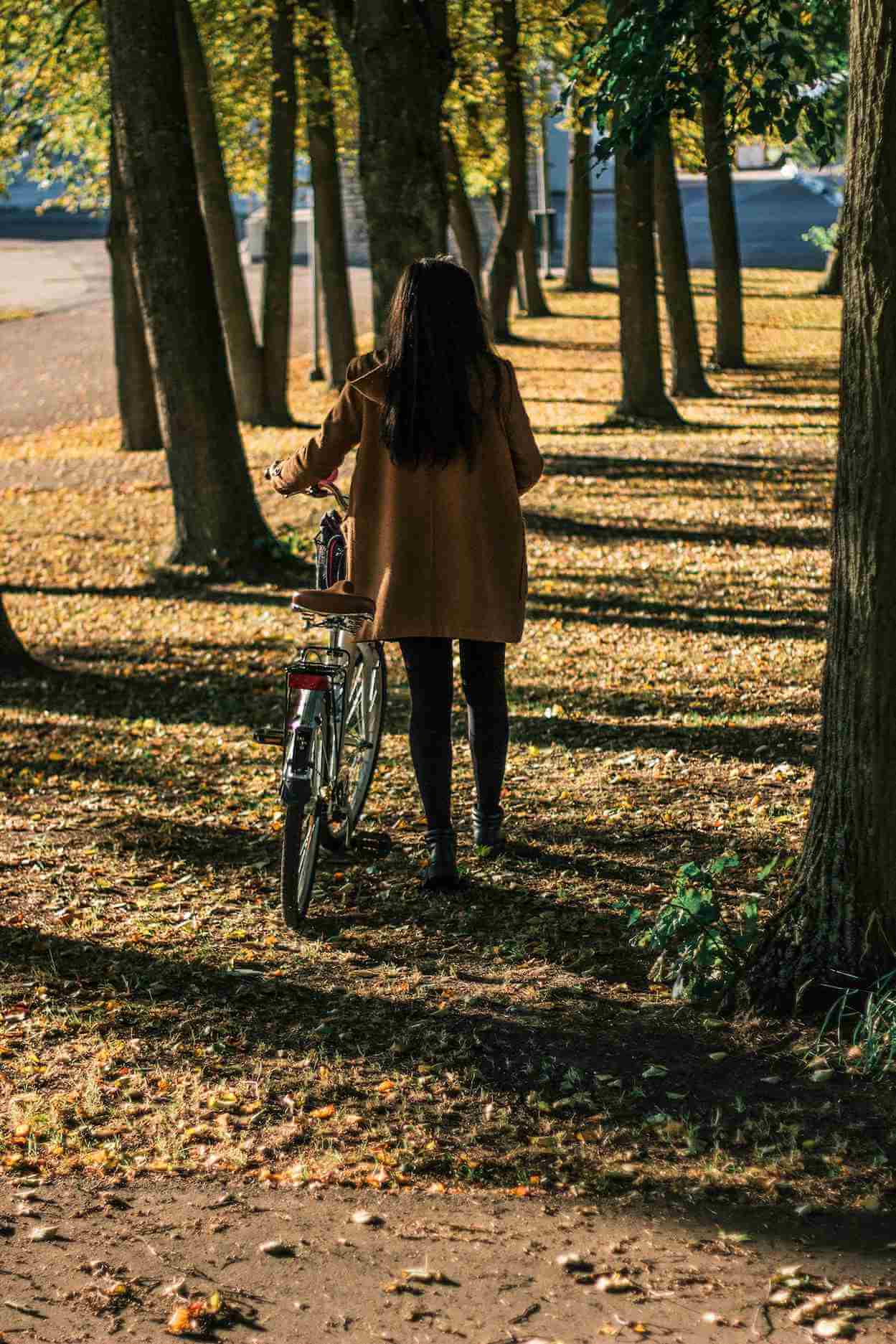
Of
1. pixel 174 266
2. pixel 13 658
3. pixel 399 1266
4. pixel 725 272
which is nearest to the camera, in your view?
pixel 399 1266

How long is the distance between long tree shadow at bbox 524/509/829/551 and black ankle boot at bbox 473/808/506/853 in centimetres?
711

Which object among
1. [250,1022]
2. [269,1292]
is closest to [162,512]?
[250,1022]

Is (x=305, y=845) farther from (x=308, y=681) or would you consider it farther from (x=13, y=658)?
(x=13, y=658)

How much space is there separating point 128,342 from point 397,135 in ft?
26.7

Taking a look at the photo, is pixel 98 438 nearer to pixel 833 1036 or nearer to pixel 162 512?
pixel 162 512

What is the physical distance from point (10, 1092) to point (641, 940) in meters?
1.80

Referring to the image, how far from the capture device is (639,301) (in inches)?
709

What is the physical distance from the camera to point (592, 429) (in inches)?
749

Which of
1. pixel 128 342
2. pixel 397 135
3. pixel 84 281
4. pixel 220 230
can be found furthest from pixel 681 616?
pixel 84 281

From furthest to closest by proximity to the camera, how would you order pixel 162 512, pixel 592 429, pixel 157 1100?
pixel 592 429, pixel 162 512, pixel 157 1100

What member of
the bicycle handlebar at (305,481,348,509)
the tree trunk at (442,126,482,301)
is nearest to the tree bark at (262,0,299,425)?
the tree trunk at (442,126,482,301)

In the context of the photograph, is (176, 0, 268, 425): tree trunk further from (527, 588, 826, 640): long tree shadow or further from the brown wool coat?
the brown wool coat

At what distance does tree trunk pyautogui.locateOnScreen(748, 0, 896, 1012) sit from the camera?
4062mm

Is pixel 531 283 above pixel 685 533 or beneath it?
above
